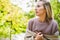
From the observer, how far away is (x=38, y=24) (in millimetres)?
1724

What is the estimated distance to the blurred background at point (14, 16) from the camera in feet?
5.72

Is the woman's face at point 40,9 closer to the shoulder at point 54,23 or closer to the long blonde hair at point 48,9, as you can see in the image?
the long blonde hair at point 48,9

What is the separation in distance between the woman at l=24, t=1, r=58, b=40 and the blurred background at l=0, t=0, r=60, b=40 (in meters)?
0.06

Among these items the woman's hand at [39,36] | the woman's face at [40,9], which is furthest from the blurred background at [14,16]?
the woman's hand at [39,36]

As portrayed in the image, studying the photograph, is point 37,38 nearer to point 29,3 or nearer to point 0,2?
point 29,3

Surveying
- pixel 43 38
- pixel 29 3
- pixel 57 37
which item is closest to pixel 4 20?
pixel 29 3

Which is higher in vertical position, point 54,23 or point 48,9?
point 48,9

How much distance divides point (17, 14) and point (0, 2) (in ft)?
0.81

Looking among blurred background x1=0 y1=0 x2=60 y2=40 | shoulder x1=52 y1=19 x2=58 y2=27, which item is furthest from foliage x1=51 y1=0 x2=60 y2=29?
blurred background x1=0 y1=0 x2=60 y2=40

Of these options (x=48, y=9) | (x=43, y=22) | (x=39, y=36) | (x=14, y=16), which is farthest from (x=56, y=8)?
(x=14, y=16)

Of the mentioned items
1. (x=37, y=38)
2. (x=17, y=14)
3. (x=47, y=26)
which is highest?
(x=17, y=14)

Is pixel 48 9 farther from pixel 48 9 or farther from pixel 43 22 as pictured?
pixel 43 22

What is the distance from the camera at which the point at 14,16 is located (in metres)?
1.77

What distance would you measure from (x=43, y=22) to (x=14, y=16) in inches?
13.1
